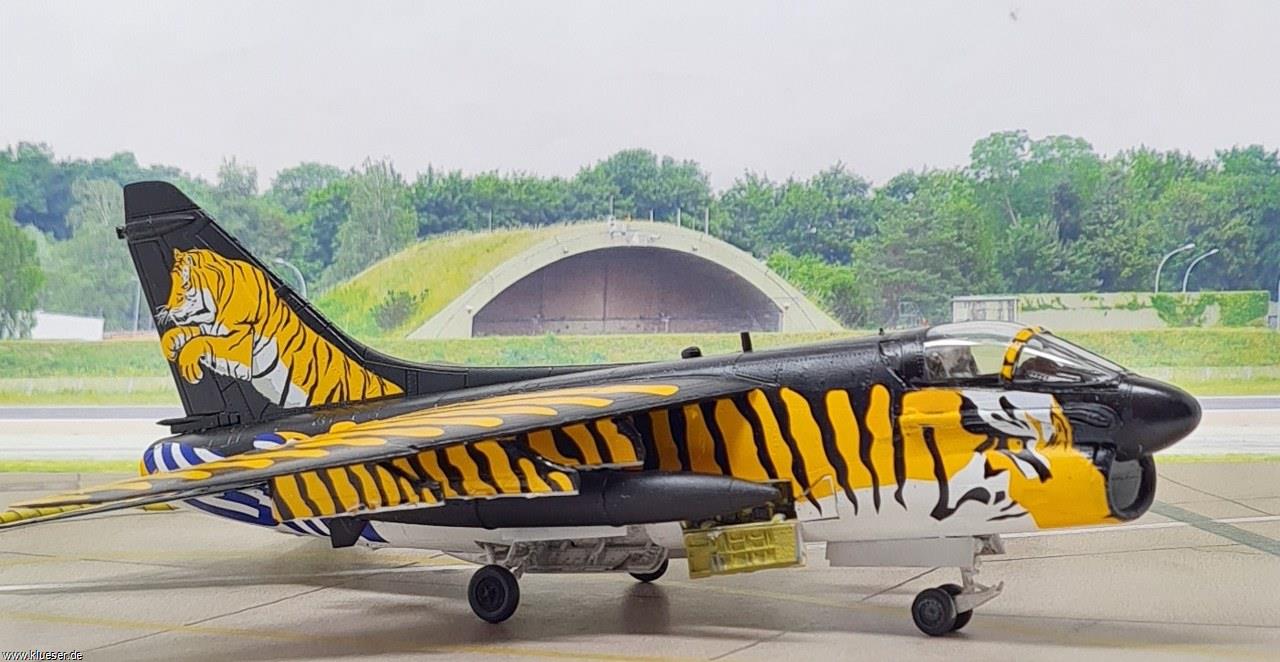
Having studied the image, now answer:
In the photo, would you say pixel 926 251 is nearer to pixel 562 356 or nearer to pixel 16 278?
pixel 562 356

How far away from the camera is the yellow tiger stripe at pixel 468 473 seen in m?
8.41

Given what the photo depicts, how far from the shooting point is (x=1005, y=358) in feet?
26.2

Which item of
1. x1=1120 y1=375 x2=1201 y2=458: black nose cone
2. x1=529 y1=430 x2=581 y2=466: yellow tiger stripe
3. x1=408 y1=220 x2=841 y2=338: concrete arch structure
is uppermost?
x1=408 y1=220 x2=841 y2=338: concrete arch structure

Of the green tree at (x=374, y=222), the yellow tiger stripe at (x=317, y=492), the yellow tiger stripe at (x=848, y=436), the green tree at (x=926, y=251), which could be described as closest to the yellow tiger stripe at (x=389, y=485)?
the yellow tiger stripe at (x=317, y=492)

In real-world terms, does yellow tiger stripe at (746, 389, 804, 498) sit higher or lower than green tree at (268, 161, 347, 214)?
lower

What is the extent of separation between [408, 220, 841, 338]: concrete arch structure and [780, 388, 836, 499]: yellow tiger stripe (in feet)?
28.5

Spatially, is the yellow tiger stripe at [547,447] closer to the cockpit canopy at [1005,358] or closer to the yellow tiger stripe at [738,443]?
the yellow tiger stripe at [738,443]

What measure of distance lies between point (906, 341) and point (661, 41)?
10399 mm

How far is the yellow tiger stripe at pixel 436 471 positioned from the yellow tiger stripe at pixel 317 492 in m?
0.64

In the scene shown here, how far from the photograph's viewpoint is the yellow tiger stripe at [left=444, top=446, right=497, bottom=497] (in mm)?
8414

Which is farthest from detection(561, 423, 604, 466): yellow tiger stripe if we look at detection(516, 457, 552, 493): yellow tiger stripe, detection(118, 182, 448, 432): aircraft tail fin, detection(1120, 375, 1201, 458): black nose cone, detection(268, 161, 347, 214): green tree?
detection(268, 161, 347, 214): green tree

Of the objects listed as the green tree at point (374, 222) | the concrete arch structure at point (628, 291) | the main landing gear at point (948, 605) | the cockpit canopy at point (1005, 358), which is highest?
the green tree at point (374, 222)

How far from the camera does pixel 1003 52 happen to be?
1759 cm

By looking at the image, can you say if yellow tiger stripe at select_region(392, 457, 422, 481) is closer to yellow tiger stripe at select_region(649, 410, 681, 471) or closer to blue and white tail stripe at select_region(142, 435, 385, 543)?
blue and white tail stripe at select_region(142, 435, 385, 543)
